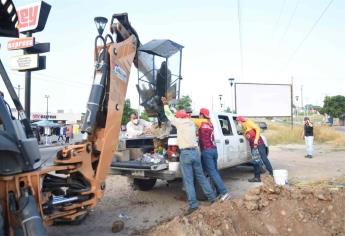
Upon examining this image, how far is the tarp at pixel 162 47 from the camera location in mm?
7817

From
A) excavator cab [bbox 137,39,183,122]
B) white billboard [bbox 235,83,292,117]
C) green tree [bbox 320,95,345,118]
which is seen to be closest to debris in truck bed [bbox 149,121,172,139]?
excavator cab [bbox 137,39,183,122]

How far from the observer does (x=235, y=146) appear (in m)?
10.2

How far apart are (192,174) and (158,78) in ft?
6.92

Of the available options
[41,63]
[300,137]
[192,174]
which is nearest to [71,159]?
[192,174]

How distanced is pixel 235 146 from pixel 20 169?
6564 millimetres

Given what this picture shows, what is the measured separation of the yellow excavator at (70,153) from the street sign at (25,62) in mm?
3513

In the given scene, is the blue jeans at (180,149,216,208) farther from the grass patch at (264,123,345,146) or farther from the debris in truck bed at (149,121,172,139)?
the grass patch at (264,123,345,146)

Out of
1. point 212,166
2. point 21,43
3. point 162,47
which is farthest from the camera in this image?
point 21,43

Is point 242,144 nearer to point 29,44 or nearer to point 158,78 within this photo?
point 158,78

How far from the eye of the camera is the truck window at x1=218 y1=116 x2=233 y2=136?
32.4 ft

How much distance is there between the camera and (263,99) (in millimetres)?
29703

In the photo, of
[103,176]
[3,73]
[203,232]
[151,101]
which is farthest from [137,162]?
[3,73]

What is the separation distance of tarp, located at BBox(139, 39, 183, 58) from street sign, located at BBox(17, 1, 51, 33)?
4.78m

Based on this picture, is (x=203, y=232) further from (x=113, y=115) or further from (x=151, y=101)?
(x=151, y=101)
